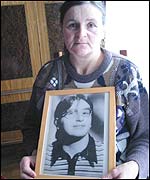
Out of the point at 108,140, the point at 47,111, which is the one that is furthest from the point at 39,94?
the point at 108,140

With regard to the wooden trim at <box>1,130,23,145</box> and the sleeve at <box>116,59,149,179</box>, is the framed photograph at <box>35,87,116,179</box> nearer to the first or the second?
the sleeve at <box>116,59,149,179</box>

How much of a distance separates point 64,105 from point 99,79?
0.27 ft

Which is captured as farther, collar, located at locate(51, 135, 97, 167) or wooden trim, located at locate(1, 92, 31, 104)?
wooden trim, located at locate(1, 92, 31, 104)

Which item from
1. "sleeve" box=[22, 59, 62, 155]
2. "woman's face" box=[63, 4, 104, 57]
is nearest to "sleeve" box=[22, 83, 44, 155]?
"sleeve" box=[22, 59, 62, 155]

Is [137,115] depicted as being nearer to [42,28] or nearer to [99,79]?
[99,79]

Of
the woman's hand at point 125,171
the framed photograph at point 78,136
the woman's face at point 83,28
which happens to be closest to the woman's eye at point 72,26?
the woman's face at point 83,28

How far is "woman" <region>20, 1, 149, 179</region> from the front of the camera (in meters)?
0.42

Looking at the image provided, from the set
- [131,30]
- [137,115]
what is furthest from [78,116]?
[131,30]

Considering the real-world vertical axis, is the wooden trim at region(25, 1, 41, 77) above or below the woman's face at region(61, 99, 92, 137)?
above

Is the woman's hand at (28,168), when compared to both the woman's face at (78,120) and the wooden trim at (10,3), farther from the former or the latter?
the wooden trim at (10,3)

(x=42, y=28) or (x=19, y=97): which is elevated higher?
(x=42, y=28)

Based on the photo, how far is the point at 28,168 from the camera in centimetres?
44

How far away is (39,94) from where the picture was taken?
1.57ft

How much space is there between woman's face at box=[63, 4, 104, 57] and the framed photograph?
8 cm
